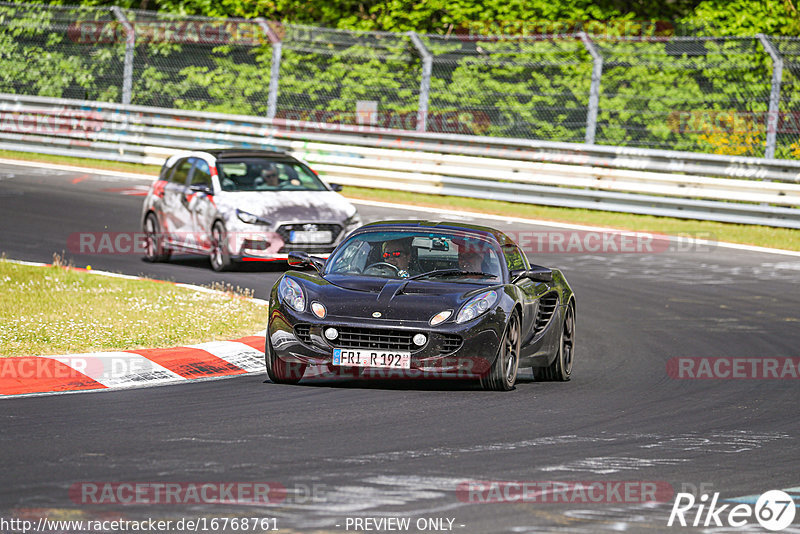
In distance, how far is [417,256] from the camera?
10602mm

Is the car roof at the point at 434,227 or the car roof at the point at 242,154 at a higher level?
the car roof at the point at 434,227

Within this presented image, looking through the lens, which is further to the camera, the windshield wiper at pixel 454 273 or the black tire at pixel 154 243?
the black tire at pixel 154 243

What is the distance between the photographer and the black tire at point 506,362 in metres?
9.66

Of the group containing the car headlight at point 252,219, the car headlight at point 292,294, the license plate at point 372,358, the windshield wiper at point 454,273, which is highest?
the windshield wiper at point 454,273

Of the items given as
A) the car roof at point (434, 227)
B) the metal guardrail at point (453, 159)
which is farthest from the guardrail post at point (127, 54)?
the car roof at point (434, 227)

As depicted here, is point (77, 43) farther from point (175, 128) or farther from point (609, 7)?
point (609, 7)

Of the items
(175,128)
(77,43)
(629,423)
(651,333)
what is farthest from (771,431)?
(77,43)

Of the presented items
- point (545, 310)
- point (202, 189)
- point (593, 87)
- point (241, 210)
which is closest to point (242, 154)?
point (202, 189)

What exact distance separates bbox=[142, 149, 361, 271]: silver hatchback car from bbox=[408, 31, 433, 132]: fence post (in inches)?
269

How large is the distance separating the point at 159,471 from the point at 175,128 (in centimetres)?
2199

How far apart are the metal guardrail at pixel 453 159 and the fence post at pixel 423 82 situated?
30 centimetres

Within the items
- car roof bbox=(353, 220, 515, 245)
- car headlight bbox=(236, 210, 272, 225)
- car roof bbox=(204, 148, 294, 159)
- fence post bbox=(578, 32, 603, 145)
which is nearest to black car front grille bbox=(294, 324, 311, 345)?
car roof bbox=(353, 220, 515, 245)

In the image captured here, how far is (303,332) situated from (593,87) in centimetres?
1480

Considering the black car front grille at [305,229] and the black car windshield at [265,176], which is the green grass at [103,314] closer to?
the black car front grille at [305,229]
